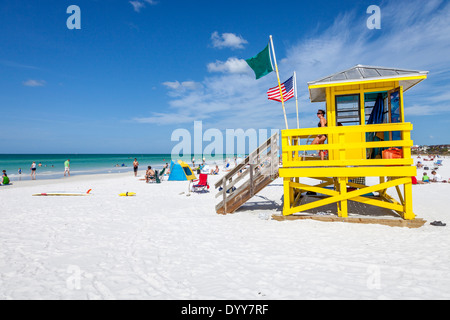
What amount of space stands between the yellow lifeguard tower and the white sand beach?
0.81 m

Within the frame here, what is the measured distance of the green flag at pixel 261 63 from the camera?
962 cm

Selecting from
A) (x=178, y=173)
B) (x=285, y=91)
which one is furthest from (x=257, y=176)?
(x=178, y=173)

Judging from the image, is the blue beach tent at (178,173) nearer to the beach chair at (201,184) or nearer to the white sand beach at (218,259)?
the beach chair at (201,184)

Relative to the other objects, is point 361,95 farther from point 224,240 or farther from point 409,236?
point 224,240

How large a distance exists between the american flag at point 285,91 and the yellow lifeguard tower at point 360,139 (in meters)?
2.18

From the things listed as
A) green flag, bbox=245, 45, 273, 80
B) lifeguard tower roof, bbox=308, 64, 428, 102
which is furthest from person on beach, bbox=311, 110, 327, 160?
green flag, bbox=245, 45, 273, 80

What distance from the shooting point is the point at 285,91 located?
10.4 m

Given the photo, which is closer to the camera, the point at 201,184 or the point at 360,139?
the point at 360,139

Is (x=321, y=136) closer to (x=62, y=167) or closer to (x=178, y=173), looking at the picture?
(x=178, y=173)

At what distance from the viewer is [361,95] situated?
24.0 ft

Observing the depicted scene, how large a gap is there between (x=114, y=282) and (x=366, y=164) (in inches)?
238

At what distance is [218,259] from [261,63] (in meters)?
7.63

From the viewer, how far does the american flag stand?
10156 mm
